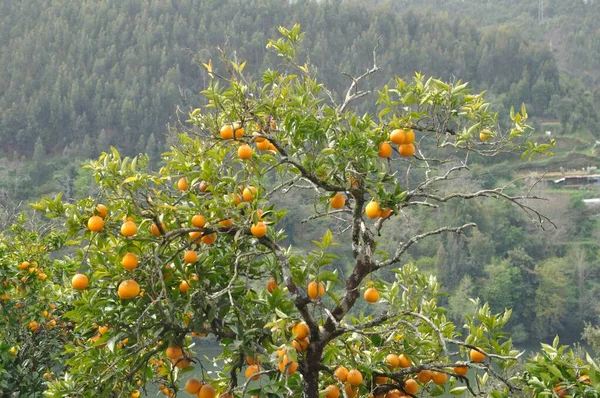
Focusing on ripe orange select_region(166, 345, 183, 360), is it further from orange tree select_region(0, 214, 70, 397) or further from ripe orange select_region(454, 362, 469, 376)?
orange tree select_region(0, 214, 70, 397)

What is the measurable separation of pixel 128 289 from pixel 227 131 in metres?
0.57

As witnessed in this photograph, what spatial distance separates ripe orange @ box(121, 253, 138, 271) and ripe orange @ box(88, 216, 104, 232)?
10 cm

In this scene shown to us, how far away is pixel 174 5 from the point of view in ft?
153

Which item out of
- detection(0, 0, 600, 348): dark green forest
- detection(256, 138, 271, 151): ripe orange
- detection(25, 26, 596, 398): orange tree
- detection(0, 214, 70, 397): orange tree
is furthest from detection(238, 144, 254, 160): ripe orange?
detection(0, 0, 600, 348): dark green forest

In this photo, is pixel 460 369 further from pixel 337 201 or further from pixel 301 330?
pixel 337 201

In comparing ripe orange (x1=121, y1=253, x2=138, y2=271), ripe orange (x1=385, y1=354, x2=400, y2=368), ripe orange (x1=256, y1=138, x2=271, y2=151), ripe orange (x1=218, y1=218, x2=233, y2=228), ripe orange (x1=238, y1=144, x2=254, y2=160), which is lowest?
ripe orange (x1=385, y1=354, x2=400, y2=368)

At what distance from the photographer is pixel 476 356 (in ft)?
6.53

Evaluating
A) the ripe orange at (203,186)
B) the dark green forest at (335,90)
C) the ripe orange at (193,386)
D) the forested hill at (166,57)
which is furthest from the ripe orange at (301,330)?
the forested hill at (166,57)

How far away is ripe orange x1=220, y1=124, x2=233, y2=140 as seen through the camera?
213 centimetres

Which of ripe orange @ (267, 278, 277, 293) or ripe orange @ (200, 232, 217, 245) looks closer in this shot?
ripe orange @ (200, 232, 217, 245)

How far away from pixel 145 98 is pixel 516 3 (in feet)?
143

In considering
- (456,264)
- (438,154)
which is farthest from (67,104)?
(456,264)

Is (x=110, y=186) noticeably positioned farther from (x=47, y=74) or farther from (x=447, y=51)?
(x=447, y=51)

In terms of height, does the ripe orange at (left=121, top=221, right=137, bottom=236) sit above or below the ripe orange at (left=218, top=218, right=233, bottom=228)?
above
